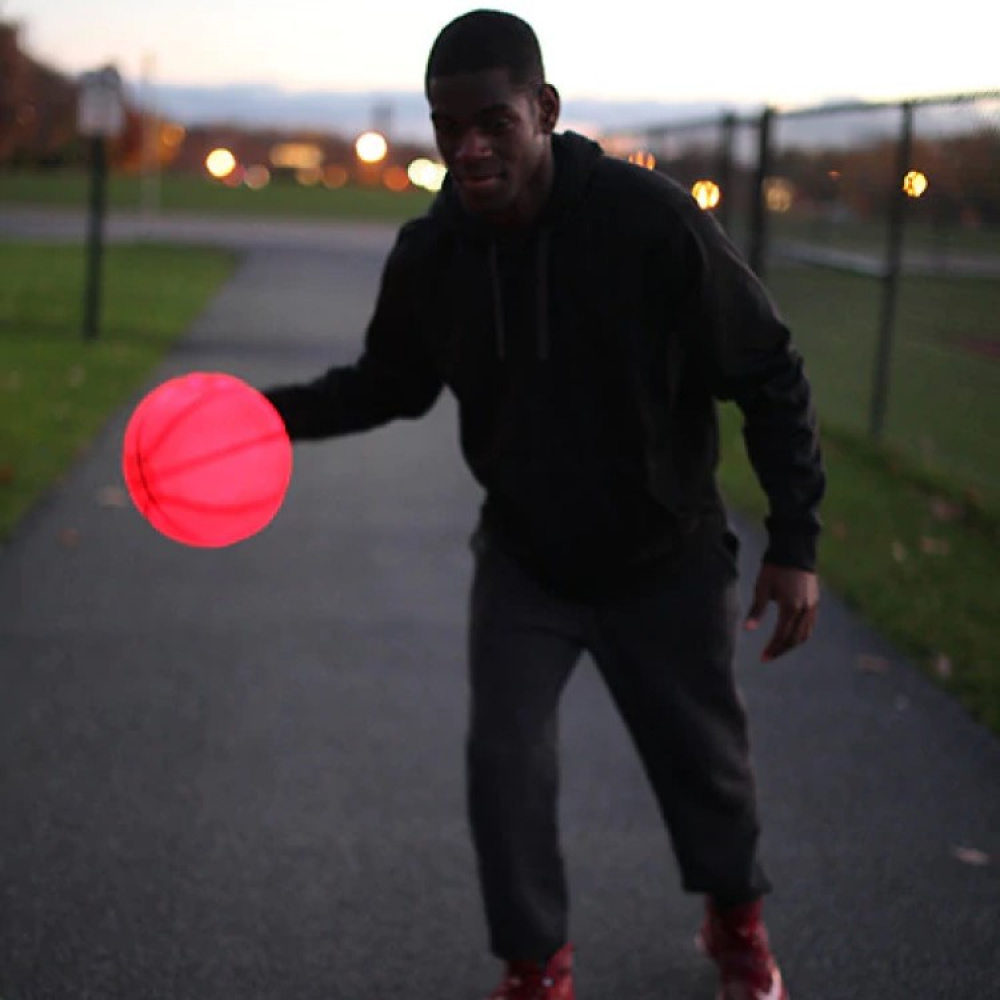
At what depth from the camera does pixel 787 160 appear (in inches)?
644

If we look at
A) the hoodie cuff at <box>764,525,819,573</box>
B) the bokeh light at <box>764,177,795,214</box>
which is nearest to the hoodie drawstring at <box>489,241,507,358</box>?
the hoodie cuff at <box>764,525,819,573</box>

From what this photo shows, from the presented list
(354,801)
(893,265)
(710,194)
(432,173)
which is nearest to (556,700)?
(354,801)

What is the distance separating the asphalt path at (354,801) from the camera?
3877mm

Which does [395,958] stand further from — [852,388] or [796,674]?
[852,388]

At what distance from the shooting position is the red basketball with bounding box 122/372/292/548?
3752 millimetres

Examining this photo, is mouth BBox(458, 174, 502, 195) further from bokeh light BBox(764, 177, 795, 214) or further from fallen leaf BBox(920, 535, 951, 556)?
bokeh light BBox(764, 177, 795, 214)

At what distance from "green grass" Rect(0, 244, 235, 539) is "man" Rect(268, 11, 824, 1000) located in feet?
18.2

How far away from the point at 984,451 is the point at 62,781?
8117 mm

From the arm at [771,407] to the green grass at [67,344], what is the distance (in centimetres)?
583

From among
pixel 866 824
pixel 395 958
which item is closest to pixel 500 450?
pixel 395 958

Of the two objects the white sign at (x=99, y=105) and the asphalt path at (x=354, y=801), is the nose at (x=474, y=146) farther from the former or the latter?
the white sign at (x=99, y=105)

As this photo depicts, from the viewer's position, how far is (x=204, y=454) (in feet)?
12.5

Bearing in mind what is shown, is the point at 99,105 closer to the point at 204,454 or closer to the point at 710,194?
the point at 710,194

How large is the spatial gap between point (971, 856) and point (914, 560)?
3.83 metres
